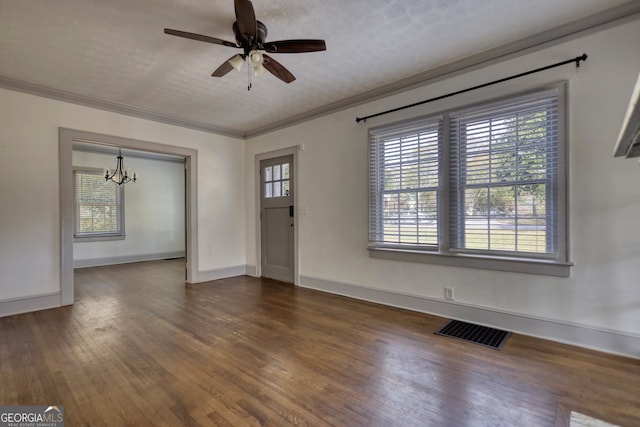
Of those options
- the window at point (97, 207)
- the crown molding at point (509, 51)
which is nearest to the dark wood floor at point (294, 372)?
the crown molding at point (509, 51)

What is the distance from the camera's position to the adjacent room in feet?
6.54

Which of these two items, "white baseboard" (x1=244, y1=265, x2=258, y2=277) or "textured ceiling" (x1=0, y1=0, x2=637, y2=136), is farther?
"white baseboard" (x1=244, y1=265, x2=258, y2=277)

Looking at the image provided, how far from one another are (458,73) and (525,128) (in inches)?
35.8

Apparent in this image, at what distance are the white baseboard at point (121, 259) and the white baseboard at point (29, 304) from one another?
3388 mm

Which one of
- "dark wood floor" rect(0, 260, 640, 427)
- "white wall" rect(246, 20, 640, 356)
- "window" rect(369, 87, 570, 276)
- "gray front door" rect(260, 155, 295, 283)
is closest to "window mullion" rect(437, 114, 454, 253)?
"window" rect(369, 87, 570, 276)

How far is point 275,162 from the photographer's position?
17.4ft

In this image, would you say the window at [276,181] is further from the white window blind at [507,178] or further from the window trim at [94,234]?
the window trim at [94,234]

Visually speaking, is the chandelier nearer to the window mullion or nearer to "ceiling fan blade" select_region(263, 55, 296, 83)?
"ceiling fan blade" select_region(263, 55, 296, 83)

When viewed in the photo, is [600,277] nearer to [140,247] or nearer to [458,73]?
[458,73]

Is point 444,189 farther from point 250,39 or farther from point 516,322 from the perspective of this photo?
point 250,39

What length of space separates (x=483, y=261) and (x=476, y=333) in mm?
687

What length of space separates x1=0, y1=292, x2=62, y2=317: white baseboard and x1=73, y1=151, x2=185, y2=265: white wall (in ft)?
11.2

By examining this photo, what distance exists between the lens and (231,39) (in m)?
2.74

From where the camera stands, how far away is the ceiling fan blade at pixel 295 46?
230cm
